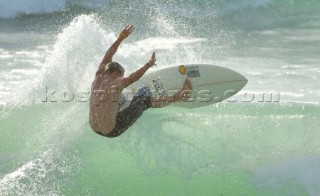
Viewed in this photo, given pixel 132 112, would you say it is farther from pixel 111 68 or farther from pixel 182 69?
pixel 182 69

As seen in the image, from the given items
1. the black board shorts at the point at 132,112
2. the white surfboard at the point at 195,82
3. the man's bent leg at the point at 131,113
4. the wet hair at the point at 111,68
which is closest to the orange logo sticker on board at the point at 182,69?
the white surfboard at the point at 195,82

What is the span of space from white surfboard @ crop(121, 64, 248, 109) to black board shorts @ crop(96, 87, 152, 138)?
0.37m

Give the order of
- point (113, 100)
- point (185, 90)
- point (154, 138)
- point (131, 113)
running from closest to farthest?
point (113, 100) < point (131, 113) < point (154, 138) < point (185, 90)

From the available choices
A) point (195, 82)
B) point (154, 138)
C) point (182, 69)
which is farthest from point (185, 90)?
point (154, 138)

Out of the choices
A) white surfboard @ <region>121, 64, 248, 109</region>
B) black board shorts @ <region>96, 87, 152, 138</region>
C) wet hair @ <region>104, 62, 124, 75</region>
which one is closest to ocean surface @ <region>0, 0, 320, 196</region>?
white surfboard @ <region>121, 64, 248, 109</region>

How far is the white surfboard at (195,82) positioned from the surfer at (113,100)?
1.62 ft

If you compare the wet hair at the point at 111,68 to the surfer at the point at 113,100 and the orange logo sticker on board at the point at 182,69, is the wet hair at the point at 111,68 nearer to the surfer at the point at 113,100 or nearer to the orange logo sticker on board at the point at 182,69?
the surfer at the point at 113,100

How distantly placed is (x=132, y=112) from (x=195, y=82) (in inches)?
43.2

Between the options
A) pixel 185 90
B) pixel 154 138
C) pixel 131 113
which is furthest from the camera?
pixel 185 90

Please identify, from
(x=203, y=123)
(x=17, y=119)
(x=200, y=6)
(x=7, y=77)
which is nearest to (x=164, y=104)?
(x=203, y=123)

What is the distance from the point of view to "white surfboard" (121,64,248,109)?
695cm

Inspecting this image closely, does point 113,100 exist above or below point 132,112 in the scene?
above

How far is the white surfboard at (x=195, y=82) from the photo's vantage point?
6953 millimetres

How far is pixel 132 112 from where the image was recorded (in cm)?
627
